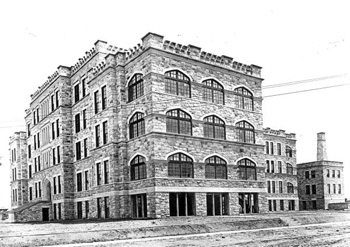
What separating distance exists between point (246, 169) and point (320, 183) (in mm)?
39790

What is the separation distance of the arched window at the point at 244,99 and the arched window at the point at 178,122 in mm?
6535

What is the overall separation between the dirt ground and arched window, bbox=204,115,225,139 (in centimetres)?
830

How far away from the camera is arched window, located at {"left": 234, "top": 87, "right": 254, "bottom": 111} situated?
40.9 metres

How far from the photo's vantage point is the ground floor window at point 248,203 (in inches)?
1576

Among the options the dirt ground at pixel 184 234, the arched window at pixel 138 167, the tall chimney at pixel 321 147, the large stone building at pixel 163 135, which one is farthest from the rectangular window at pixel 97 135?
the tall chimney at pixel 321 147

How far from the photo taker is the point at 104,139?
39.5m

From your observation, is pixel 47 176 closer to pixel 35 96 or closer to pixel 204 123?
pixel 35 96

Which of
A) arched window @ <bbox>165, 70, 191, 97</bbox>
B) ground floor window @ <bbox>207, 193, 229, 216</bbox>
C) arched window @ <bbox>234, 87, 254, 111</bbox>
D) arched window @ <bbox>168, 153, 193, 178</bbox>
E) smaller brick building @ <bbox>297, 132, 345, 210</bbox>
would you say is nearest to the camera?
arched window @ <bbox>168, 153, 193, 178</bbox>

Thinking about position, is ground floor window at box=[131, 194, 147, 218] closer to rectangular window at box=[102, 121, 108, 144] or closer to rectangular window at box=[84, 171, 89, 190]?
rectangular window at box=[102, 121, 108, 144]

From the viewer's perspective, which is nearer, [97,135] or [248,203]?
[248,203]

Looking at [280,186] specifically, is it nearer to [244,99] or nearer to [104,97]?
[244,99]

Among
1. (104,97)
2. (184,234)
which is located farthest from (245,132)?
(184,234)

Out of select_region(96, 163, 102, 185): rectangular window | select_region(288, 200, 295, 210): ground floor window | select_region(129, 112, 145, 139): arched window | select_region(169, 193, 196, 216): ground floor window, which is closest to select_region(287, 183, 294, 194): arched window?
select_region(288, 200, 295, 210): ground floor window

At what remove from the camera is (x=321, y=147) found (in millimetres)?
80438
